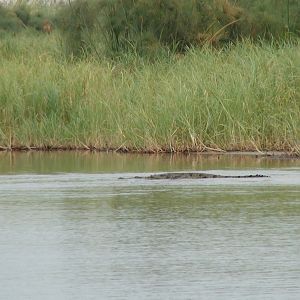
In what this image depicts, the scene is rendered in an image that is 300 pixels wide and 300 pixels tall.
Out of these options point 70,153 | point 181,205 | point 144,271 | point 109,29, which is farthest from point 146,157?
point 144,271

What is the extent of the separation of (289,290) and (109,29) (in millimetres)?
18548

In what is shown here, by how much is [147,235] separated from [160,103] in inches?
368

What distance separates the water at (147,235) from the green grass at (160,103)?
8.67 feet

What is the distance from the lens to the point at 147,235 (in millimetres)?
9602

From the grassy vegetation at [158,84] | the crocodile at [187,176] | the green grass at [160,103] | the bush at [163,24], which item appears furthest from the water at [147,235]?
the bush at [163,24]

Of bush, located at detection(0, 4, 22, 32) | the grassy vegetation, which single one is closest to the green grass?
the grassy vegetation

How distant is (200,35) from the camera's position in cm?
2594

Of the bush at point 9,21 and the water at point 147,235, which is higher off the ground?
the bush at point 9,21

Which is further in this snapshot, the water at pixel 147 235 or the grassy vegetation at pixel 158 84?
the grassy vegetation at pixel 158 84

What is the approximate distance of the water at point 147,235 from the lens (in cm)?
754

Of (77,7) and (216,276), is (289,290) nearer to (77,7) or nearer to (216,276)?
(216,276)

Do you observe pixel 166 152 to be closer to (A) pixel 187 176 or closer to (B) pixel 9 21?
(A) pixel 187 176

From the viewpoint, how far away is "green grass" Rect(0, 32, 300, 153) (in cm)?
1819

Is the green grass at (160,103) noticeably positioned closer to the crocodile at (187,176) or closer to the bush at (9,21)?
the crocodile at (187,176)
